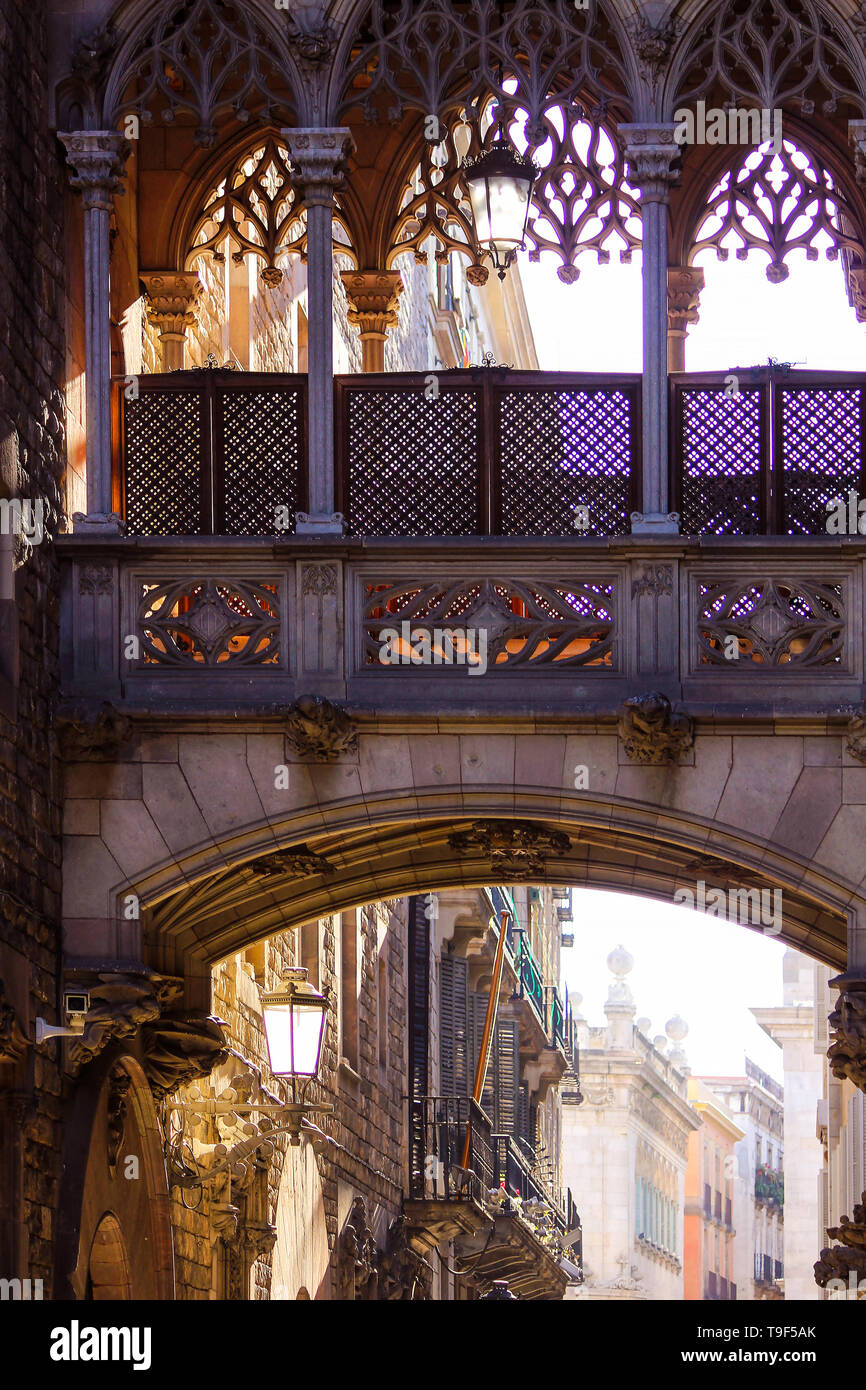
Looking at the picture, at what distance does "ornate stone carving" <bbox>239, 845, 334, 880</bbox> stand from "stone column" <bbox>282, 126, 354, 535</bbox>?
7.65 ft

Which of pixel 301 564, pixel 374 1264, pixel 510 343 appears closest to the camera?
pixel 301 564

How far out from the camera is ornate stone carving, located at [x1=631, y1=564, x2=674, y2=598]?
50.3ft

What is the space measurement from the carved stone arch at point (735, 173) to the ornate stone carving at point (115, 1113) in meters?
6.04

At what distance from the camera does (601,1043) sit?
76062 mm

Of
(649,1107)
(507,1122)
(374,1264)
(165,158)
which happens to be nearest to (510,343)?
(507,1122)

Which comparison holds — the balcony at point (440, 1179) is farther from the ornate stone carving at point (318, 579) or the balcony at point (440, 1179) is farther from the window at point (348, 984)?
the ornate stone carving at point (318, 579)

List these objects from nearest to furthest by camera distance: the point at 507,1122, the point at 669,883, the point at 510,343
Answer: the point at 669,883 < the point at 507,1122 < the point at 510,343

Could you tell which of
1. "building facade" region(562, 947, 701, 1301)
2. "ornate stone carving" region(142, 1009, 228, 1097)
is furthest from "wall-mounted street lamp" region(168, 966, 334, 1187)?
"building facade" region(562, 947, 701, 1301)

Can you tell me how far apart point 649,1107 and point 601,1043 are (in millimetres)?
3814

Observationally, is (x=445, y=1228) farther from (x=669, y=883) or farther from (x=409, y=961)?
(x=669, y=883)

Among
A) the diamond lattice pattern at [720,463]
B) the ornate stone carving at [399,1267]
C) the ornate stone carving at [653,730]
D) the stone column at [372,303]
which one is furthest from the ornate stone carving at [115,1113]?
the ornate stone carving at [399,1267]

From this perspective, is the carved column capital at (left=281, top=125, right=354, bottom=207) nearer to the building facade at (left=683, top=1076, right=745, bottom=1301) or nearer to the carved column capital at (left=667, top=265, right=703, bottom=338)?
the carved column capital at (left=667, top=265, right=703, bottom=338)

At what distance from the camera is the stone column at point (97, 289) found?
15.6 m

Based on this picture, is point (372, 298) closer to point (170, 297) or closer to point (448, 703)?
point (170, 297)
